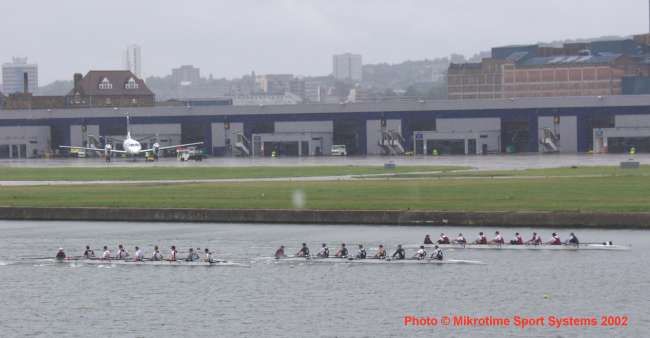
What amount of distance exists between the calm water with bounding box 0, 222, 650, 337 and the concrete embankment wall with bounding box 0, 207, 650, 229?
2.01m

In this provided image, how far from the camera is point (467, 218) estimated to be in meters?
99.8

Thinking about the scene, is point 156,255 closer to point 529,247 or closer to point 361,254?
point 361,254

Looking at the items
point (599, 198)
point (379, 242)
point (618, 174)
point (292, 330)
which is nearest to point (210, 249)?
point (379, 242)

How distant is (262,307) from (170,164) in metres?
119

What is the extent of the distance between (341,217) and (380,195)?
38.7ft

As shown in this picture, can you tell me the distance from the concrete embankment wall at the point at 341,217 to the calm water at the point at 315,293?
2.01 m

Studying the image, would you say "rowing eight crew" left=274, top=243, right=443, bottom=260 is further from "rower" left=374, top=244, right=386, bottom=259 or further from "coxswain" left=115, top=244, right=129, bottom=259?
"coxswain" left=115, top=244, right=129, bottom=259

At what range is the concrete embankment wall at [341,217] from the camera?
96338mm

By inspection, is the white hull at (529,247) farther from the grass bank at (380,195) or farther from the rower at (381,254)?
the grass bank at (380,195)

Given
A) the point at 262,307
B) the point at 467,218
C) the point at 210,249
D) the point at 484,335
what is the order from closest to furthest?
the point at 484,335, the point at 262,307, the point at 210,249, the point at 467,218

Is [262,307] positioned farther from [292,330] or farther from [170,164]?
[170,164]

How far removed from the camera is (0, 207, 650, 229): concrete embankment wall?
316 feet

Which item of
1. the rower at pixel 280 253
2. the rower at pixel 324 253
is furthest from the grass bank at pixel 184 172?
the rower at pixel 324 253

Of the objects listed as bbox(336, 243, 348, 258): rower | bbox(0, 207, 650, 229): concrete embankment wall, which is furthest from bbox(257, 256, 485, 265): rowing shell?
bbox(0, 207, 650, 229): concrete embankment wall
